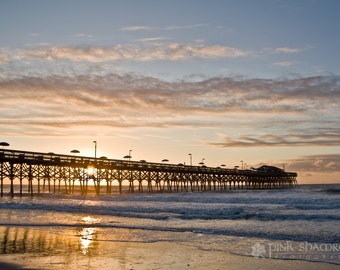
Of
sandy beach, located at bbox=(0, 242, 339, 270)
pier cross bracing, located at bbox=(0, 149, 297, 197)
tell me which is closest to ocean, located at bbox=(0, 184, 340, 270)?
sandy beach, located at bbox=(0, 242, 339, 270)

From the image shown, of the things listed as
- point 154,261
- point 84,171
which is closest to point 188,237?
point 154,261

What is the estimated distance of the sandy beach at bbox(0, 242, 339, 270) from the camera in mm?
9117

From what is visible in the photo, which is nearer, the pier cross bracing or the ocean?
the ocean

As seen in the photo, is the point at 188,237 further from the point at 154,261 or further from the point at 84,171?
the point at 84,171

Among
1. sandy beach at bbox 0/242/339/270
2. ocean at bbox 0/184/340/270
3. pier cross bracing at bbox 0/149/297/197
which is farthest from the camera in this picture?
pier cross bracing at bbox 0/149/297/197

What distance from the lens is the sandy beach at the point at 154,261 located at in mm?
9117

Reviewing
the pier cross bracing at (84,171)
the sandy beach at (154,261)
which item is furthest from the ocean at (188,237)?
the pier cross bracing at (84,171)

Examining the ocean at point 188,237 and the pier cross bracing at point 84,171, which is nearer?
the ocean at point 188,237

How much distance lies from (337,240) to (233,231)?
12.2 ft

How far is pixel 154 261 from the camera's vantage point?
9688 mm

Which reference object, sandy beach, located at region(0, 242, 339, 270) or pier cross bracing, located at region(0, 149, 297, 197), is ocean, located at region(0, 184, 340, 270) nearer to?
sandy beach, located at region(0, 242, 339, 270)

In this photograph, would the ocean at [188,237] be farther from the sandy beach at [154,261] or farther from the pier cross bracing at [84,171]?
the pier cross bracing at [84,171]

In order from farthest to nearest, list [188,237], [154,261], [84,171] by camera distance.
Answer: [84,171]
[188,237]
[154,261]

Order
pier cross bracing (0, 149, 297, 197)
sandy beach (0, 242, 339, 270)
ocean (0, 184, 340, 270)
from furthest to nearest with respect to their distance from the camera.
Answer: pier cross bracing (0, 149, 297, 197) < ocean (0, 184, 340, 270) < sandy beach (0, 242, 339, 270)
